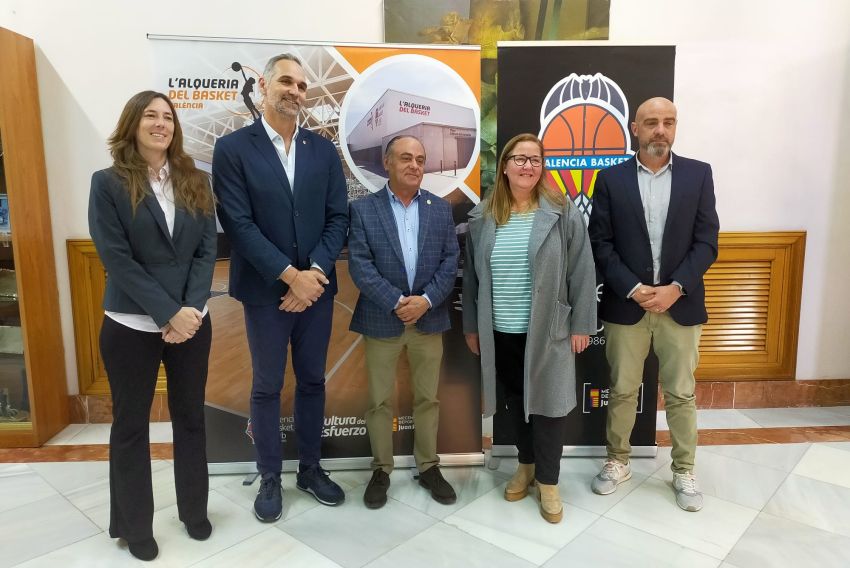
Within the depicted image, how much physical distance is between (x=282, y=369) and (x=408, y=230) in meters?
0.86

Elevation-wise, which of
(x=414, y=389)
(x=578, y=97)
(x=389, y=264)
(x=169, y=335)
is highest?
(x=578, y=97)

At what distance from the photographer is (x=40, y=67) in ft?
11.2

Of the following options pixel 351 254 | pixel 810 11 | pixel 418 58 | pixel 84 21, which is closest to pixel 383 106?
pixel 418 58

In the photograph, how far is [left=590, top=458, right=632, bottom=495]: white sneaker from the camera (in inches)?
110

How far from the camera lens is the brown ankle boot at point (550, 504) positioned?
99.6 inches

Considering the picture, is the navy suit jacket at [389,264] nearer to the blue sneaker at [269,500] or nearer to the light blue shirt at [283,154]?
the light blue shirt at [283,154]

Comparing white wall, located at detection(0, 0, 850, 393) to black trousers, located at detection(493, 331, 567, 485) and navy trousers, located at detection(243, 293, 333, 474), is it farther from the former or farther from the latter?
black trousers, located at detection(493, 331, 567, 485)

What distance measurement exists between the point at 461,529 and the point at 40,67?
3.56 m

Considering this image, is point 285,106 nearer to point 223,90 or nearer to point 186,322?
point 223,90

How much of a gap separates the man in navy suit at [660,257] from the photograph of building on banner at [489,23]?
41.8 inches

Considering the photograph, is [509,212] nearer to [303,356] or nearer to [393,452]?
[303,356]

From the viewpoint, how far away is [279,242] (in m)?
2.47

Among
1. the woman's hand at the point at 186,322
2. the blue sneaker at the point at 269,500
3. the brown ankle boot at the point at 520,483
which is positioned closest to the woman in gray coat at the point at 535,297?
the brown ankle boot at the point at 520,483

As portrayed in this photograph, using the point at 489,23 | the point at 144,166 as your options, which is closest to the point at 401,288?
the point at 144,166
